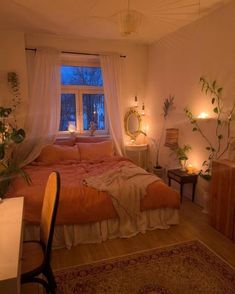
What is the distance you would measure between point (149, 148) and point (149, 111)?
0.77m

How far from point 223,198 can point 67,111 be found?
10.5 feet

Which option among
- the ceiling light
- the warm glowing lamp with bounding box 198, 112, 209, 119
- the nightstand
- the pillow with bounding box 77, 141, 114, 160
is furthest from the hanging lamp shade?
the nightstand

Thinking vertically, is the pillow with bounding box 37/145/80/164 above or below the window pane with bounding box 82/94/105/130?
below

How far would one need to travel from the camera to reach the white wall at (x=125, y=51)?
4.12m

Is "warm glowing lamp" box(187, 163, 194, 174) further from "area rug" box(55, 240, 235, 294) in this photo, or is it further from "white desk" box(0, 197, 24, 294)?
"white desk" box(0, 197, 24, 294)

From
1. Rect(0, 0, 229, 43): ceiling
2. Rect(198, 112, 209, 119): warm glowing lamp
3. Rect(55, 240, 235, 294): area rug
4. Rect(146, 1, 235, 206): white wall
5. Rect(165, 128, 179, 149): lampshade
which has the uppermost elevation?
Rect(0, 0, 229, 43): ceiling

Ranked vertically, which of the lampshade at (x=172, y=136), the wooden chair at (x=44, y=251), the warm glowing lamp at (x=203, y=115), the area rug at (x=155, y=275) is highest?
the warm glowing lamp at (x=203, y=115)

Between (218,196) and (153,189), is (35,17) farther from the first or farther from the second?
(218,196)

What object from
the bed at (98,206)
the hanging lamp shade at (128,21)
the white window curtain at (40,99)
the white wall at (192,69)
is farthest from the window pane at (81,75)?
the hanging lamp shade at (128,21)

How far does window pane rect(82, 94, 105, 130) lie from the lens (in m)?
4.73

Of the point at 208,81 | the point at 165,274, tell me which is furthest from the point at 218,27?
the point at 165,274

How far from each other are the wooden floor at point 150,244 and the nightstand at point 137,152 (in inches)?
75.3

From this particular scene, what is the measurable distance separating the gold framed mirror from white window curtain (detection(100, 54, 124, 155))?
24cm

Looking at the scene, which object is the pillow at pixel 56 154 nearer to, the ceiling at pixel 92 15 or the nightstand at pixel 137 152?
the nightstand at pixel 137 152
